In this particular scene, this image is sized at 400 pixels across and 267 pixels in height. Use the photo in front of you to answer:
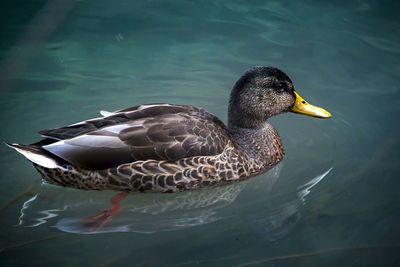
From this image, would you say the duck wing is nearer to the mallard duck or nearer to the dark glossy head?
the mallard duck

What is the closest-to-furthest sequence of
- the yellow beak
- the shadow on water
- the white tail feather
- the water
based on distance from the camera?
the water, the shadow on water, the white tail feather, the yellow beak

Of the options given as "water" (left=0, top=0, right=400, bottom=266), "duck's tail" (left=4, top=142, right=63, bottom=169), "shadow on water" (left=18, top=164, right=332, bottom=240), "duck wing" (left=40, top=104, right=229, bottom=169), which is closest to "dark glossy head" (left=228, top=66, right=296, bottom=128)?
"duck wing" (left=40, top=104, right=229, bottom=169)

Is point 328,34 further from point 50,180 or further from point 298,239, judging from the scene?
point 50,180

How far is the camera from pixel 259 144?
19.6 feet

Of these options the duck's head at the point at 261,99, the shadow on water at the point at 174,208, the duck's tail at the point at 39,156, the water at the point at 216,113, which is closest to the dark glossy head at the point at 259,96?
the duck's head at the point at 261,99

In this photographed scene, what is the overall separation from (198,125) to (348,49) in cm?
457

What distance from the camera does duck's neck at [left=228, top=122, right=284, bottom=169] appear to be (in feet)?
19.5

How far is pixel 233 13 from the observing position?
1013 centimetres

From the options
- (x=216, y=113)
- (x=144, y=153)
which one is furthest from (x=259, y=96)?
(x=144, y=153)

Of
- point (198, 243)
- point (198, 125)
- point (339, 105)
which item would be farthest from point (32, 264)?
point (339, 105)

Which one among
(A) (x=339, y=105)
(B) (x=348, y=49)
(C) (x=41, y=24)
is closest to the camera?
(A) (x=339, y=105)

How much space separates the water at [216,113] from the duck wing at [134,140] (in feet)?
1.67

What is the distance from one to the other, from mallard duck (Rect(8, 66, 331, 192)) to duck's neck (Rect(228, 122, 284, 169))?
0.11m

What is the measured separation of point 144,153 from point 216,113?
89.1 inches
